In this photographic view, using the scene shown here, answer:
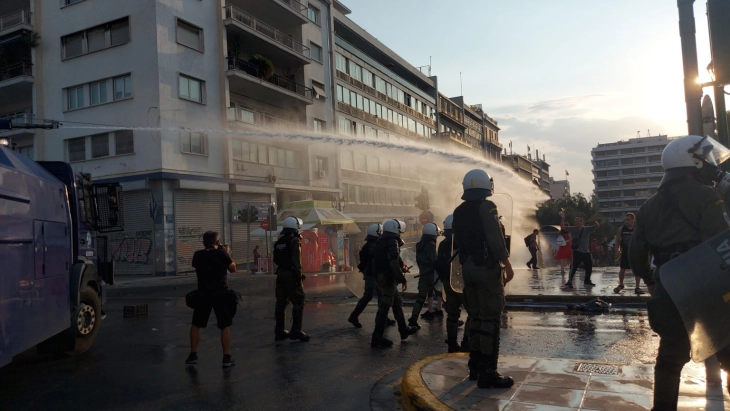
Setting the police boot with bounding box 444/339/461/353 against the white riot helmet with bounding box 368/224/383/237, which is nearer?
the police boot with bounding box 444/339/461/353

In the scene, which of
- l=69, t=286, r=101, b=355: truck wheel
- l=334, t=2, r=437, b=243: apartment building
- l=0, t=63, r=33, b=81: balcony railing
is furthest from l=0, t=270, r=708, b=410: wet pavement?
l=334, t=2, r=437, b=243: apartment building

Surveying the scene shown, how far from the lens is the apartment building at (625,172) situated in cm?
12425

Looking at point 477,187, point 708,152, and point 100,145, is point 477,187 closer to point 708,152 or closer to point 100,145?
point 708,152

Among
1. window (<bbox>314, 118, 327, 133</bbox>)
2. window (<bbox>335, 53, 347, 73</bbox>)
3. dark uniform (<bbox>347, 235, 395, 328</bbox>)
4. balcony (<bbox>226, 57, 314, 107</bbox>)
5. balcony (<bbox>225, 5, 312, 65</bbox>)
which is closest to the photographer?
dark uniform (<bbox>347, 235, 395, 328</bbox>)

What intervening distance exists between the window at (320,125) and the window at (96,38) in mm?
13351

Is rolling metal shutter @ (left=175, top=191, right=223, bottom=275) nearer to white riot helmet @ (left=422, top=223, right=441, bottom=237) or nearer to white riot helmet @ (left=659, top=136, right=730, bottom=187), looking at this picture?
white riot helmet @ (left=422, top=223, right=441, bottom=237)

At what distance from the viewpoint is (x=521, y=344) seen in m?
7.32

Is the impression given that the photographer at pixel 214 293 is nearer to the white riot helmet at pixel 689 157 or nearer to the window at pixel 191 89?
the white riot helmet at pixel 689 157

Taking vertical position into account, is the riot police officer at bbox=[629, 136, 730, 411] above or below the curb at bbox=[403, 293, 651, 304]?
above

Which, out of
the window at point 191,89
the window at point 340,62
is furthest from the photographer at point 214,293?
the window at point 340,62

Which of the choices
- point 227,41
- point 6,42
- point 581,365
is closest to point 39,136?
point 6,42

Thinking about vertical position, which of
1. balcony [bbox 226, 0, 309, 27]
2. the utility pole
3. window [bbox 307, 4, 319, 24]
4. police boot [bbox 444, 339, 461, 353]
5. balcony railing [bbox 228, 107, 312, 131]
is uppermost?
window [bbox 307, 4, 319, 24]

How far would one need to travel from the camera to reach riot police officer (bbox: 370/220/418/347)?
7.40m

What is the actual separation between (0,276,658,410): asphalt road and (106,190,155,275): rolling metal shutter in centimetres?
1424
